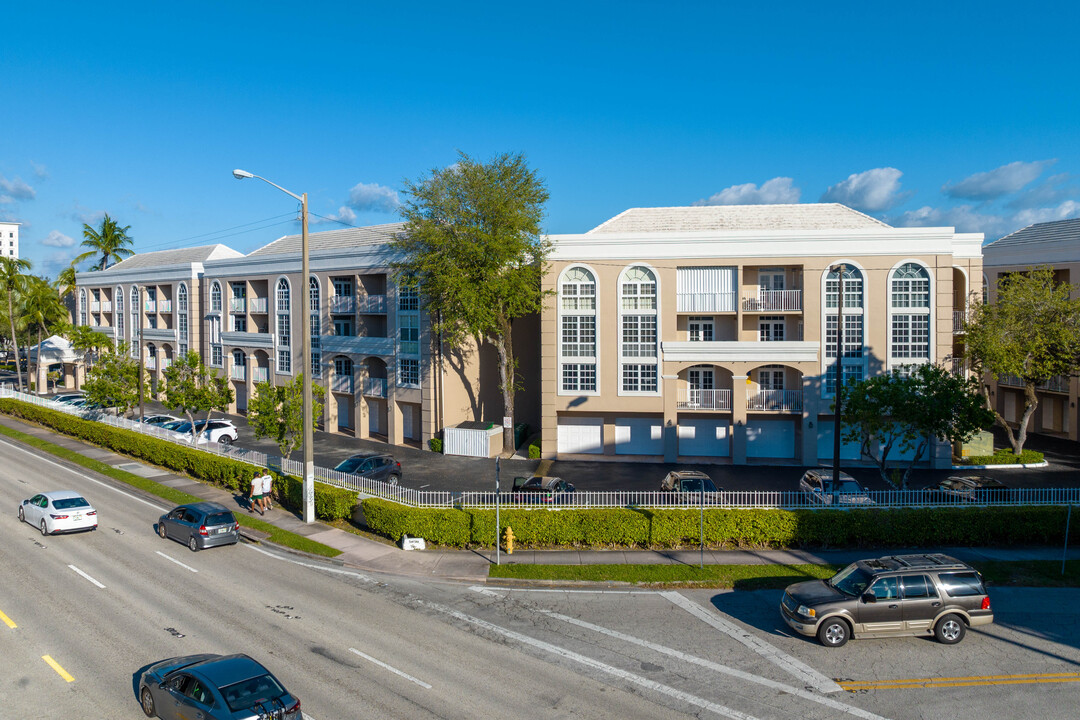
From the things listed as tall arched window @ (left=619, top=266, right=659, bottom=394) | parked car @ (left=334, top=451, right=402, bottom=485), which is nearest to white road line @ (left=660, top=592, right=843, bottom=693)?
parked car @ (left=334, top=451, right=402, bottom=485)

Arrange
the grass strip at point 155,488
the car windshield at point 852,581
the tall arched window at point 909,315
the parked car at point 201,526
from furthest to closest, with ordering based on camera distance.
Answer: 1. the tall arched window at point 909,315
2. the grass strip at point 155,488
3. the parked car at point 201,526
4. the car windshield at point 852,581

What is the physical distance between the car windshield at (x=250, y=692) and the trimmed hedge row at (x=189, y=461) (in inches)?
577

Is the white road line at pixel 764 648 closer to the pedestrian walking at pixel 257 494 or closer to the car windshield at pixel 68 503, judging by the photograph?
the pedestrian walking at pixel 257 494

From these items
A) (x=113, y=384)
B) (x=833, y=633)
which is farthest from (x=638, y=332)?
(x=113, y=384)

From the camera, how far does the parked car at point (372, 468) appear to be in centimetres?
3006

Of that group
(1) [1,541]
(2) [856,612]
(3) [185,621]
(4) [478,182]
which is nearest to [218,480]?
(1) [1,541]

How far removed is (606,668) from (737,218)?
31812mm

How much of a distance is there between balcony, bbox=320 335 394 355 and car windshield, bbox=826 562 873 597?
3093cm

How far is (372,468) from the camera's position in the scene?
100 ft

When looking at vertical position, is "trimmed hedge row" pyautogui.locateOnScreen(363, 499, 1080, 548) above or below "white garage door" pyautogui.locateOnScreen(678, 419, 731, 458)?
below

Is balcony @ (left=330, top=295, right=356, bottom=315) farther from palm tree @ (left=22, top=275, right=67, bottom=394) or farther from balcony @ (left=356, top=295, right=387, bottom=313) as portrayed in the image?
palm tree @ (left=22, top=275, right=67, bottom=394)

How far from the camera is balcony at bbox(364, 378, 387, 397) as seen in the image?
4363 centimetres

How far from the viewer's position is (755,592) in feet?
63.6

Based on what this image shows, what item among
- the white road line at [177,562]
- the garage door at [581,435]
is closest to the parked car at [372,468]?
the white road line at [177,562]
